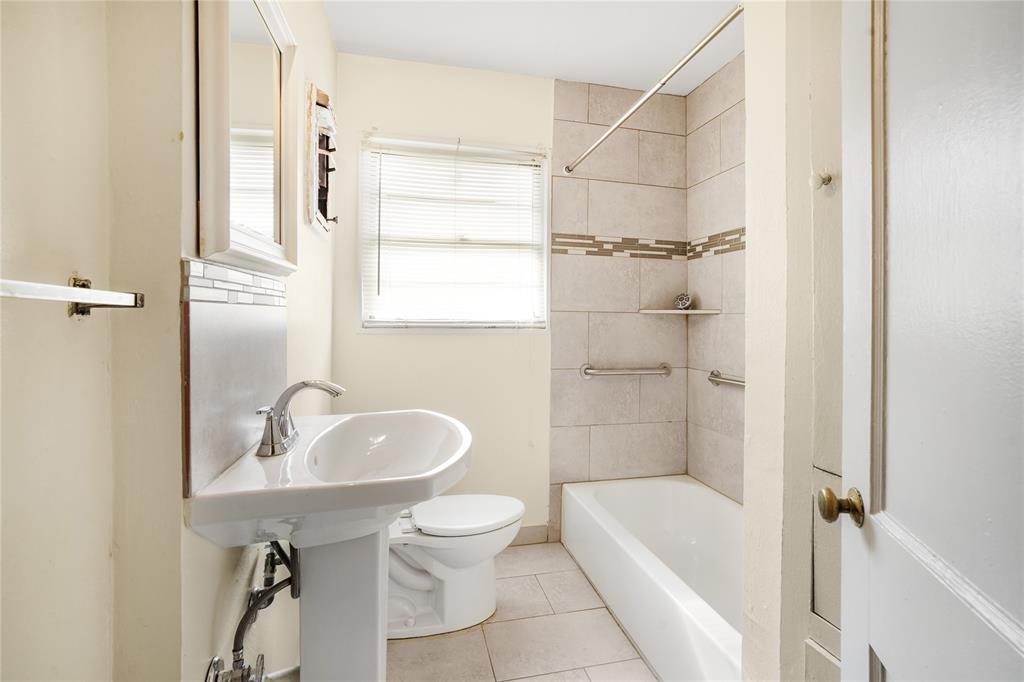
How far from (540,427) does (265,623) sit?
1579 mm

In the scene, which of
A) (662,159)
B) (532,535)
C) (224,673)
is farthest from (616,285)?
(224,673)

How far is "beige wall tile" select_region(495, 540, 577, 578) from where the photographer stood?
2.26 m

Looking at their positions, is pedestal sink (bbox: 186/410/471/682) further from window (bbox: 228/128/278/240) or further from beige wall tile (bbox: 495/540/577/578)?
beige wall tile (bbox: 495/540/577/578)

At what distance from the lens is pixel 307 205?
1.57 m

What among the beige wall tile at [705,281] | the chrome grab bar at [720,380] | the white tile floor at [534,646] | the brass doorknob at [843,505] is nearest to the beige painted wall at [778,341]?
the brass doorknob at [843,505]

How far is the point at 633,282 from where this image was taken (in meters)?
2.61

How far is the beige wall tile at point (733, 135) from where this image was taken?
87.2 inches

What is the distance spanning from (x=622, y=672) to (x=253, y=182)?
188 centimetres

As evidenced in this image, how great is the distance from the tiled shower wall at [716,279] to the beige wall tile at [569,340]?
0.64m

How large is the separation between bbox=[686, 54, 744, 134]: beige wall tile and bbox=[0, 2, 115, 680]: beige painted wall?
2470 millimetres

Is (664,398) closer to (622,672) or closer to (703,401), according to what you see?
(703,401)

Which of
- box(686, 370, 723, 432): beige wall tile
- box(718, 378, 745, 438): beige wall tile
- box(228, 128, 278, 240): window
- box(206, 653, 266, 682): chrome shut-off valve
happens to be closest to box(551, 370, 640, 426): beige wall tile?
box(686, 370, 723, 432): beige wall tile

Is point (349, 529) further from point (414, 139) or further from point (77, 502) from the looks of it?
point (414, 139)

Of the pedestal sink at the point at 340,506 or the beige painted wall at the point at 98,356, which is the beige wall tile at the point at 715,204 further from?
the beige painted wall at the point at 98,356
